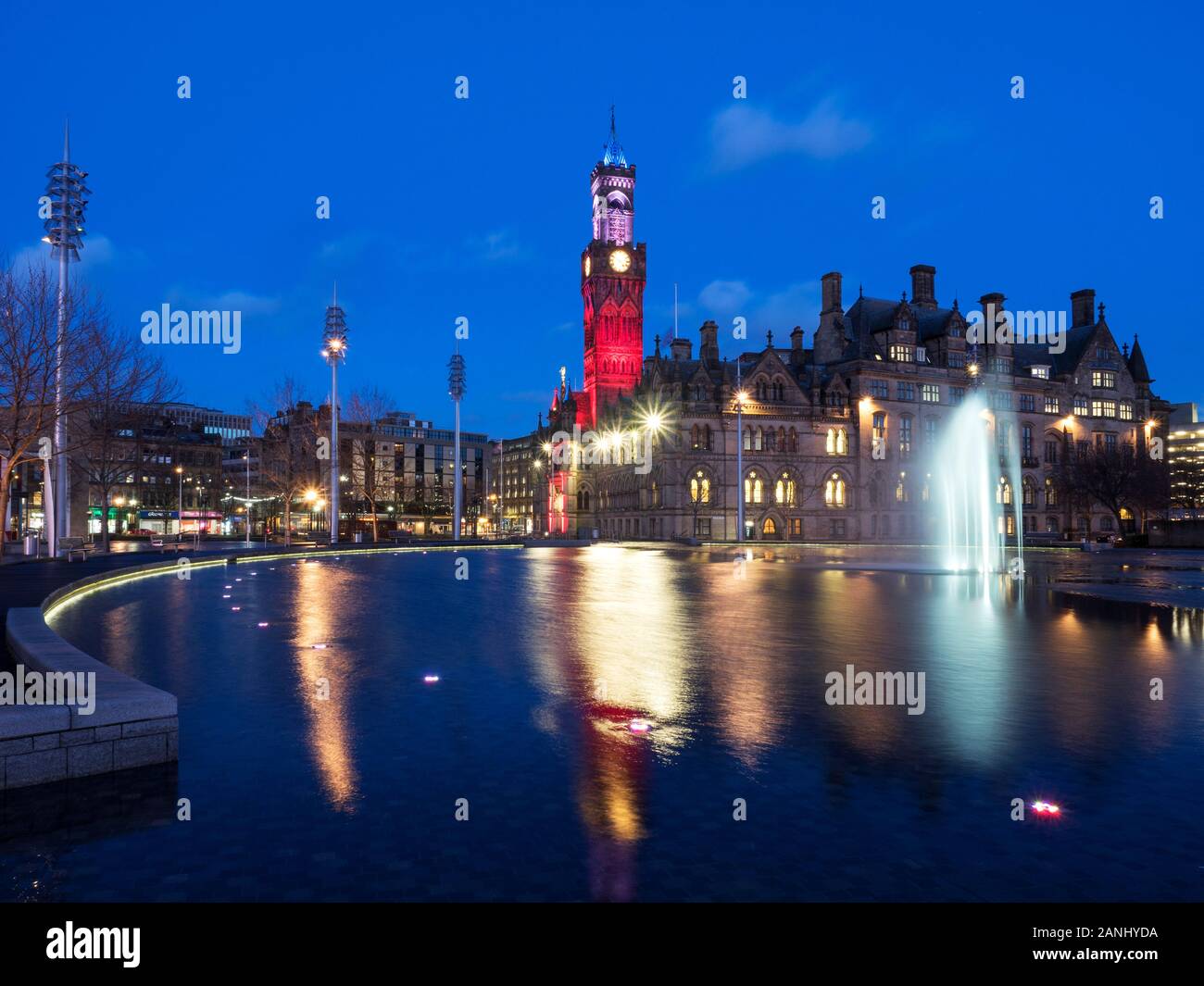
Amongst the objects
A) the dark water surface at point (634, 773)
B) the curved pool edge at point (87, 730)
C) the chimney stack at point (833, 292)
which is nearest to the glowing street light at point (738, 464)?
the chimney stack at point (833, 292)

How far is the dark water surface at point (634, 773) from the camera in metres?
5.29

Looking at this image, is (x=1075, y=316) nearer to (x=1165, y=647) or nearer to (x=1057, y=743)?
(x=1165, y=647)

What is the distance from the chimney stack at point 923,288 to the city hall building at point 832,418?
9.4 inches

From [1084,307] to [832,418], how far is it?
40.3 m

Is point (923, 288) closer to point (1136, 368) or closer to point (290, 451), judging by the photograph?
point (1136, 368)

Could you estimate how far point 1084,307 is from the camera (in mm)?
99938

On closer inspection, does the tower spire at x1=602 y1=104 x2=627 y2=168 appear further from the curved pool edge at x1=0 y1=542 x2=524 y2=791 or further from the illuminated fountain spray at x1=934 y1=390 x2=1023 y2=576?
the curved pool edge at x1=0 y1=542 x2=524 y2=791

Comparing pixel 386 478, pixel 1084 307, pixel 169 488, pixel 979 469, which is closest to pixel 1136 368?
pixel 1084 307

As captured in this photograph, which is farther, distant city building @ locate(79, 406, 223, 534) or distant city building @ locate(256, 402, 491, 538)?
distant city building @ locate(79, 406, 223, 534)

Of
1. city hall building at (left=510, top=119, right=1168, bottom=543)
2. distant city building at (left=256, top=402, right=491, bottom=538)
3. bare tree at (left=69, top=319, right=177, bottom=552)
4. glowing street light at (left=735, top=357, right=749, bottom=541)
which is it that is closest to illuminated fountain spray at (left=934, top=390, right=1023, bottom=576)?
city hall building at (left=510, top=119, right=1168, bottom=543)

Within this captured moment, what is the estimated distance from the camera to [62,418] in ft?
126

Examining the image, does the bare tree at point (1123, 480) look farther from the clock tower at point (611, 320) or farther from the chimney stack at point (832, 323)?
the clock tower at point (611, 320)

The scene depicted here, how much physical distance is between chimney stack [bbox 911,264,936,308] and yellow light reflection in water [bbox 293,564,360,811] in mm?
88373

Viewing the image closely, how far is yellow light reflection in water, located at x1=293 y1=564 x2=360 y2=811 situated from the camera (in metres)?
7.24
